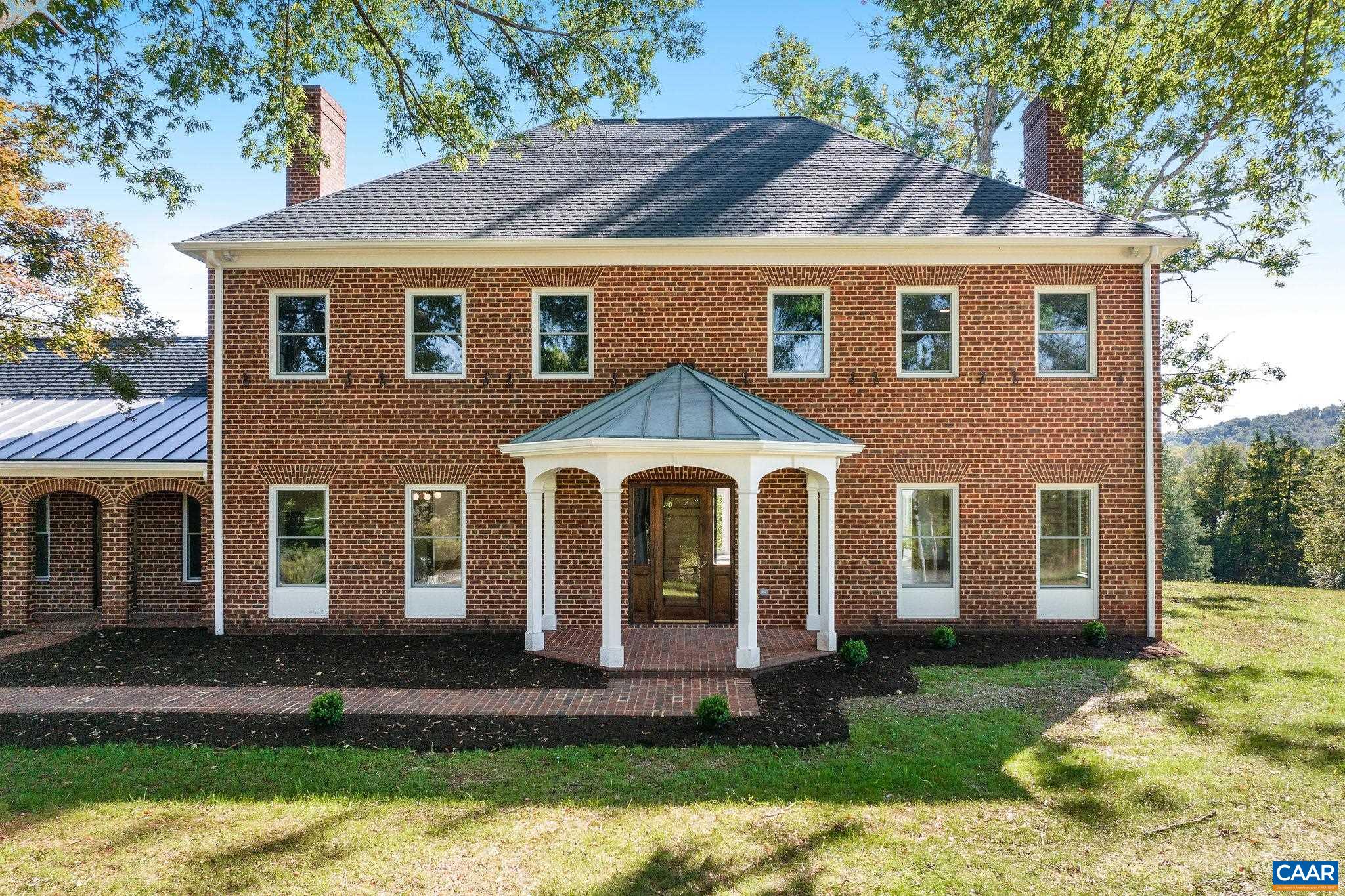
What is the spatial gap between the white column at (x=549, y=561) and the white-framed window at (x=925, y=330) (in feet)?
19.4

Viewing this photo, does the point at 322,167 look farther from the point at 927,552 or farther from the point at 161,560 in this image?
the point at 927,552

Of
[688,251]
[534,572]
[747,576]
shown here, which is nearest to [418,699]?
→ [534,572]

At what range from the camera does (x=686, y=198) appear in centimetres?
1214

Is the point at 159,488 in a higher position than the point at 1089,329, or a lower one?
lower

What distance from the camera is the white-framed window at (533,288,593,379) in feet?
38.3

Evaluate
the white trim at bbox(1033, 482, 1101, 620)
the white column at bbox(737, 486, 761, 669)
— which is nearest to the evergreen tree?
the white trim at bbox(1033, 482, 1101, 620)

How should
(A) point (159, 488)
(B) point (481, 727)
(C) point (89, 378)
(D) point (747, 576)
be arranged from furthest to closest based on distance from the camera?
(C) point (89, 378), (A) point (159, 488), (D) point (747, 576), (B) point (481, 727)

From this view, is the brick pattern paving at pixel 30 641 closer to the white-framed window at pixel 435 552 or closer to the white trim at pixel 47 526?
the white trim at pixel 47 526

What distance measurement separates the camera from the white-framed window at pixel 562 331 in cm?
1166

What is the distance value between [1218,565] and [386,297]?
53464mm

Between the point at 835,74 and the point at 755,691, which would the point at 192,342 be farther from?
the point at 835,74

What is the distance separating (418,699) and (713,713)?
3.54 m

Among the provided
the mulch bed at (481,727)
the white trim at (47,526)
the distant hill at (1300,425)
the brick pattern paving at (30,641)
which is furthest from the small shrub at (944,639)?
the distant hill at (1300,425)

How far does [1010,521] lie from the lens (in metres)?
11.4
